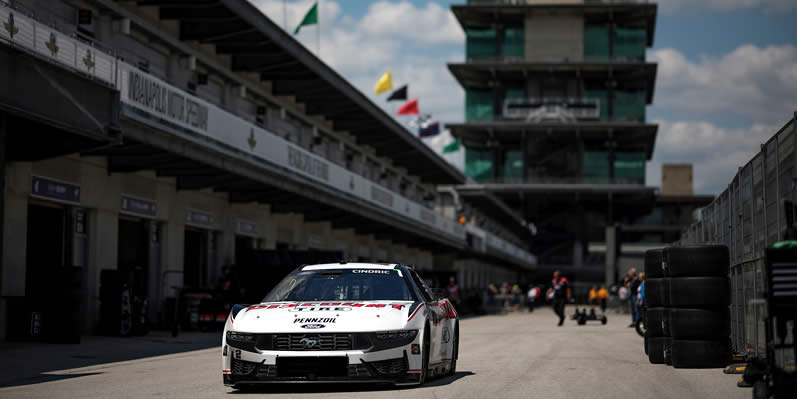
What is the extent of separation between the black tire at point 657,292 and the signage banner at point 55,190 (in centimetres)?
1240

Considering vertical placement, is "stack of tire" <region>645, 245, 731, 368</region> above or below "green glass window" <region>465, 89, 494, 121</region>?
below

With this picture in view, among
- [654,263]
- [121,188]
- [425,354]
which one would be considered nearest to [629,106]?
[121,188]

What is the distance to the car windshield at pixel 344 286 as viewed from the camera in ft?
36.4

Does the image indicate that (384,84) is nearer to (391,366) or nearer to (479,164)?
(391,366)

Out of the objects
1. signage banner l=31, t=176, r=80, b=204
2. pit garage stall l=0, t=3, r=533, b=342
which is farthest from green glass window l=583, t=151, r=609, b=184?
signage banner l=31, t=176, r=80, b=204

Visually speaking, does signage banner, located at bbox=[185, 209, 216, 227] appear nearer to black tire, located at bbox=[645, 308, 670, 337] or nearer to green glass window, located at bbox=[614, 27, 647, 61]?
black tire, located at bbox=[645, 308, 670, 337]

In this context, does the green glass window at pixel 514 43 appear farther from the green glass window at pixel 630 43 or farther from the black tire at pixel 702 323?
the black tire at pixel 702 323

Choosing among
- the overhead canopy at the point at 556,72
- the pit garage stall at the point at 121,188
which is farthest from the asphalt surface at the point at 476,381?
the overhead canopy at the point at 556,72

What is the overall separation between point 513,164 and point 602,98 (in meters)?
10.0

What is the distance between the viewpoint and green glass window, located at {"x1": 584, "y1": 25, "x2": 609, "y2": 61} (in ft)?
292

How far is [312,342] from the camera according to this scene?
9.73 metres

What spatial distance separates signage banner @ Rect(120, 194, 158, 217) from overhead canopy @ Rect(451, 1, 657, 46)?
6652cm

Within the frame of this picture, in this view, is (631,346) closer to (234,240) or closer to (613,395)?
(613,395)

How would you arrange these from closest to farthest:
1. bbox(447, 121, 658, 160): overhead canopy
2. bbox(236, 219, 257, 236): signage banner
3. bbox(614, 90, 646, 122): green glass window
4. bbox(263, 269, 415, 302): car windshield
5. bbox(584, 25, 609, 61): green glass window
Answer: bbox(263, 269, 415, 302): car windshield < bbox(236, 219, 257, 236): signage banner < bbox(447, 121, 658, 160): overhead canopy < bbox(614, 90, 646, 122): green glass window < bbox(584, 25, 609, 61): green glass window
